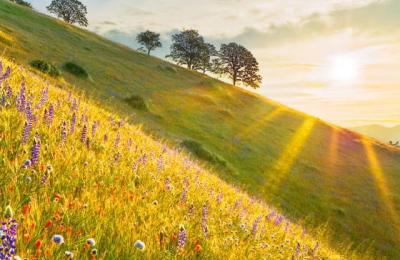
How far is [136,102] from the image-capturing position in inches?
1289

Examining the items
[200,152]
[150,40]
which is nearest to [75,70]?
[200,152]

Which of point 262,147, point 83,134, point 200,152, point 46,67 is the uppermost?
point 46,67

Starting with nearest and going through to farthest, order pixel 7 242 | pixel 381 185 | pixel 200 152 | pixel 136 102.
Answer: pixel 7 242 < pixel 200 152 < pixel 136 102 < pixel 381 185

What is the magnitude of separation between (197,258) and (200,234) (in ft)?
1.91

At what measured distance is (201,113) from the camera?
141 feet

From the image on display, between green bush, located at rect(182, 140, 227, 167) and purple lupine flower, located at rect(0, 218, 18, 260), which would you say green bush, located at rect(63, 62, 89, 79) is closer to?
green bush, located at rect(182, 140, 227, 167)

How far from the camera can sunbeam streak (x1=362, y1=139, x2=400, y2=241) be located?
3294 centimetres

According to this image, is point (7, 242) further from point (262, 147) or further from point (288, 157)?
point (288, 157)

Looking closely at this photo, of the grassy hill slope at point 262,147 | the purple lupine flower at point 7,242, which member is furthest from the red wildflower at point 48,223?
the grassy hill slope at point 262,147

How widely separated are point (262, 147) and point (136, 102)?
51.4 ft

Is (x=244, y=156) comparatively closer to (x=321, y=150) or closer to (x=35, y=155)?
(x=321, y=150)

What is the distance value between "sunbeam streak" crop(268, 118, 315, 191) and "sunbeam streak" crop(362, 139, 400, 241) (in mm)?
9527

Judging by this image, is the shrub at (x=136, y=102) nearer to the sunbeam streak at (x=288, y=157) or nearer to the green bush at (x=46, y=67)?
the green bush at (x=46, y=67)

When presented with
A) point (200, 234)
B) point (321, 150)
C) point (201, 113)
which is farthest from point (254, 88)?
point (200, 234)
